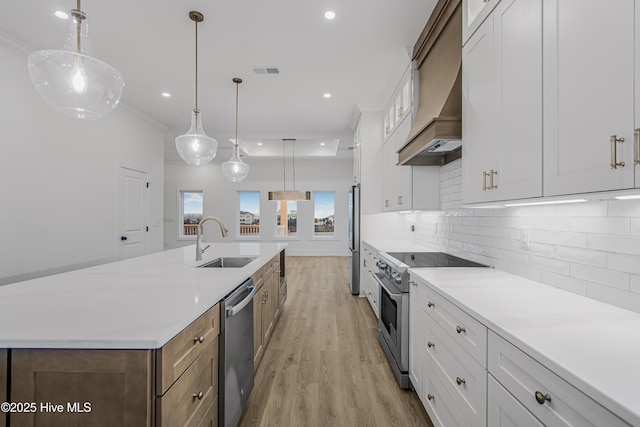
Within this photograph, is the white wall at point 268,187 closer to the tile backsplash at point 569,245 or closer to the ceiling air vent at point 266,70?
the ceiling air vent at point 266,70

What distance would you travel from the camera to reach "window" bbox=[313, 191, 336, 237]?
877 cm

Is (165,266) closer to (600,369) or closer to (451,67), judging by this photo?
(600,369)

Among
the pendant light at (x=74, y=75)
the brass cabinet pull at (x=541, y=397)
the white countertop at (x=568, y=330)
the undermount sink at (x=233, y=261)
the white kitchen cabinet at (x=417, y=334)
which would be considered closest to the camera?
the white countertop at (x=568, y=330)

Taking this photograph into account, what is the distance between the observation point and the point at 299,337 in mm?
3066

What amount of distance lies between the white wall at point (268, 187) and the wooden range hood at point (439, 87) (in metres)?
5.88

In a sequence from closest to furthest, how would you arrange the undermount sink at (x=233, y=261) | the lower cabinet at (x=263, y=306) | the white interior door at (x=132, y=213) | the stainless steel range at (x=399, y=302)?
the stainless steel range at (x=399, y=302), the lower cabinet at (x=263, y=306), the undermount sink at (x=233, y=261), the white interior door at (x=132, y=213)

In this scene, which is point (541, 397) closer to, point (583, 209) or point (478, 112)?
point (583, 209)

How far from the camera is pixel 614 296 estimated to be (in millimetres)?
1215

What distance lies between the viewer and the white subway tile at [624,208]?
114cm

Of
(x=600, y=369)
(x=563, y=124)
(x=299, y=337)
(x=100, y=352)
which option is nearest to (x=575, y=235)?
(x=563, y=124)

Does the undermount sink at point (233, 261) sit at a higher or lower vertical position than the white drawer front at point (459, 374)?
higher

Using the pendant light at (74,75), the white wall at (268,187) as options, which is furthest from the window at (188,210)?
the pendant light at (74,75)

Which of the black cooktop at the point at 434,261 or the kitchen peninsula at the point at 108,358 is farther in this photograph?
the black cooktop at the point at 434,261

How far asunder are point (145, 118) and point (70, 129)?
59.2 inches
